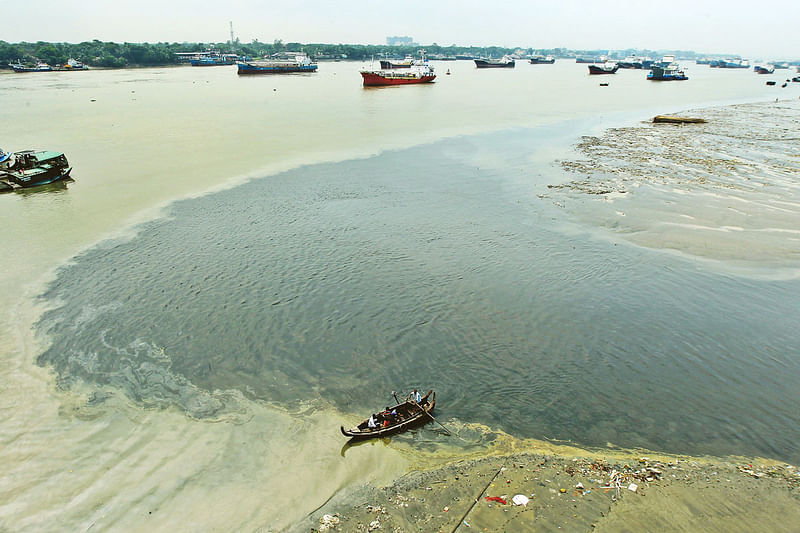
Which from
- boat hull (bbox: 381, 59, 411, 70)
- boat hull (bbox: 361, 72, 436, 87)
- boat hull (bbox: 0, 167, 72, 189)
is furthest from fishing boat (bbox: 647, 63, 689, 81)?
boat hull (bbox: 0, 167, 72, 189)

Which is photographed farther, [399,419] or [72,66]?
[72,66]

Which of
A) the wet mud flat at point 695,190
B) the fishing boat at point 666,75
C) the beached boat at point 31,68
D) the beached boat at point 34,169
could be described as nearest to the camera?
the wet mud flat at point 695,190

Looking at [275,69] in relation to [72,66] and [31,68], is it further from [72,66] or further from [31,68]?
[31,68]

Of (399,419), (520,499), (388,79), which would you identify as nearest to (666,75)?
(388,79)

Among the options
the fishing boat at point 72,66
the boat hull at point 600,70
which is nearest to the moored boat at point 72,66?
the fishing boat at point 72,66

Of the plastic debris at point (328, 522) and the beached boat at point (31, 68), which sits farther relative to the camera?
the beached boat at point (31, 68)

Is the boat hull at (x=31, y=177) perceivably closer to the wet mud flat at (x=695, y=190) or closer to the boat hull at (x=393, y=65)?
the wet mud flat at (x=695, y=190)

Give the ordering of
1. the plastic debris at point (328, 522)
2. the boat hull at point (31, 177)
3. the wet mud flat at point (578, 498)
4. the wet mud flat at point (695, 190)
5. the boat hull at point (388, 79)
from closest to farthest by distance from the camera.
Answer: the wet mud flat at point (578, 498), the plastic debris at point (328, 522), the wet mud flat at point (695, 190), the boat hull at point (31, 177), the boat hull at point (388, 79)
